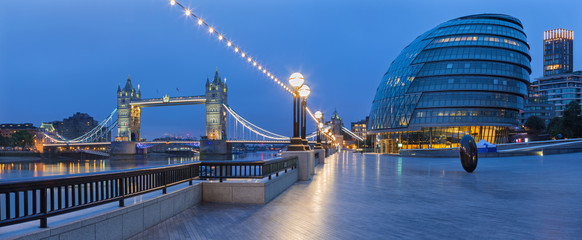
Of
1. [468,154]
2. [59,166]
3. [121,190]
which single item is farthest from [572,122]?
[59,166]

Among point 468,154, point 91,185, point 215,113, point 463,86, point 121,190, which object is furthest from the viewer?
point 215,113

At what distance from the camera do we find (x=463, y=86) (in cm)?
7088

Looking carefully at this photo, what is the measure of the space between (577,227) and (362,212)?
3905 millimetres

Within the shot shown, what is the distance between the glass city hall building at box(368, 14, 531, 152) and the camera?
71375mm

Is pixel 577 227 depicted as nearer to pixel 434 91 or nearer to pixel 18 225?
pixel 18 225

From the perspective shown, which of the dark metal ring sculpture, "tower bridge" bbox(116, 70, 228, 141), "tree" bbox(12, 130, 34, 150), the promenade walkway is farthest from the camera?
"tower bridge" bbox(116, 70, 228, 141)

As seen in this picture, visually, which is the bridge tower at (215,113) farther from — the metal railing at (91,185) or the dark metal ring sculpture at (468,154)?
the metal railing at (91,185)

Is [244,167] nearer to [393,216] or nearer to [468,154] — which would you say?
[393,216]

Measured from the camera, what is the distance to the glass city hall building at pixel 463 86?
234 feet

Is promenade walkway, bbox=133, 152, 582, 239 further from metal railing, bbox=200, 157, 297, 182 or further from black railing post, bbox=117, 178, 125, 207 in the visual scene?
metal railing, bbox=200, 157, 297, 182

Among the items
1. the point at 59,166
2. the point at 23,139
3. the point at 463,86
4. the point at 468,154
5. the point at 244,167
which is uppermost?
the point at 463,86

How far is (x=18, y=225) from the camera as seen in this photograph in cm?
492

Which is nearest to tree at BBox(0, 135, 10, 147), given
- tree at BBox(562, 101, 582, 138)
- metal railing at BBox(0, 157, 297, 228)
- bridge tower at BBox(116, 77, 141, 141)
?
bridge tower at BBox(116, 77, 141, 141)

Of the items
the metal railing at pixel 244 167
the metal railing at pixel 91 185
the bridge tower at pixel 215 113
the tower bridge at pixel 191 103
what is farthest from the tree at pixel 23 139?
the metal railing at pixel 91 185
